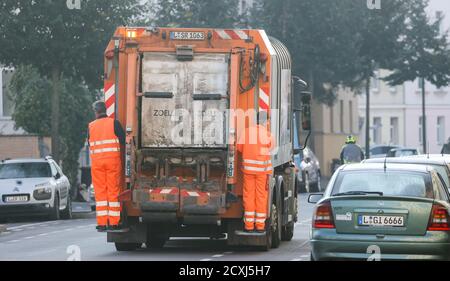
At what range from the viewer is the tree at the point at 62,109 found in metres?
50.4

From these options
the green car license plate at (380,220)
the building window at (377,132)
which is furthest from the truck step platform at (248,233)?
the building window at (377,132)

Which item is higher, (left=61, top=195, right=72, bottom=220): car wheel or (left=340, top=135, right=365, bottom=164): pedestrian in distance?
(left=340, top=135, right=365, bottom=164): pedestrian in distance

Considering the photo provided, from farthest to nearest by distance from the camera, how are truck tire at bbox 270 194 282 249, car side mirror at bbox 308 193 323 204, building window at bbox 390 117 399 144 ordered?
building window at bbox 390 117 399 144 → truck tire at bbox 270 194 282 249 → car side mirror at bbox 308 193 323 204

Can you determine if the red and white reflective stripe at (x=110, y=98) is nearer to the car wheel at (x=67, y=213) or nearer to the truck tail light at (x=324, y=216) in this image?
the truck tail light at (x=324, y=216)

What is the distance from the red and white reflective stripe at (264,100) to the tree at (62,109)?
29.5 metres

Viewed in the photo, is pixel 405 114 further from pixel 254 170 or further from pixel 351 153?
pixel 254 170

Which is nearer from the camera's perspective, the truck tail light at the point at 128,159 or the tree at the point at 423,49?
the truck tail light at the point at 128,159

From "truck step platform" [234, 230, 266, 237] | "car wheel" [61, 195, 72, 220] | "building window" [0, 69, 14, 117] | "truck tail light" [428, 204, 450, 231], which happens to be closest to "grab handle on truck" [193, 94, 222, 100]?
"truck step platform" [234, 230, 266, 237]

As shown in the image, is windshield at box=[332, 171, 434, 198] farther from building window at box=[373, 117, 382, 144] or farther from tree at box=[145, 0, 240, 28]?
building window at box=[373, 117, 382, 144]

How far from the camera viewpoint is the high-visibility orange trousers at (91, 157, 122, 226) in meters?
20.8

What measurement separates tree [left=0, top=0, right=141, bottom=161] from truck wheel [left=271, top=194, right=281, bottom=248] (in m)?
17.9
